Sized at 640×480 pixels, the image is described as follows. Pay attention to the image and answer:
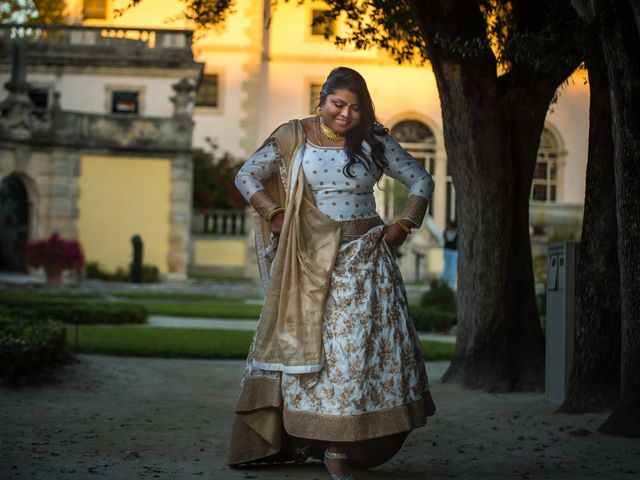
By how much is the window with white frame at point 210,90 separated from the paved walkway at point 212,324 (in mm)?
26086

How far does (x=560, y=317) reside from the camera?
9289mm

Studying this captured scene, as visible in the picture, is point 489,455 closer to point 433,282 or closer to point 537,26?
point 537,26

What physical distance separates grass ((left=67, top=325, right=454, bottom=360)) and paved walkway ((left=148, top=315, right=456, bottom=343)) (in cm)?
72

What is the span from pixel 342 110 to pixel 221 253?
1218 inches

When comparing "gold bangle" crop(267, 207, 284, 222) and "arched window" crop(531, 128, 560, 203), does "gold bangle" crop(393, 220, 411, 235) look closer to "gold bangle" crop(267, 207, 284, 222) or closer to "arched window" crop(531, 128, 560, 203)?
"gold bangle" crop(267, 207, 284, 222)

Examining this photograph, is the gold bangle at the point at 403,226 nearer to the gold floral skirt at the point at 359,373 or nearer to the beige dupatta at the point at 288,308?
the gold floral skirt at the point at 359,373

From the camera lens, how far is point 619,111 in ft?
23.4

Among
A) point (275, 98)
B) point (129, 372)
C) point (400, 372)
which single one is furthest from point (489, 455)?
point (275, 98)

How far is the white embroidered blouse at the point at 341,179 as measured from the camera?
237 inches

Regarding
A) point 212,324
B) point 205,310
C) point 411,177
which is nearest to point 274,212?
point 411,177

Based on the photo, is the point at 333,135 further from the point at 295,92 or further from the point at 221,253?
the point at 295,92

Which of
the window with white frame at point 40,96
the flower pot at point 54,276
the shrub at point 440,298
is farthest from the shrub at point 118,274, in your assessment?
the shrub at point 440,298

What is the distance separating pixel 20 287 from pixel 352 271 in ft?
67.0

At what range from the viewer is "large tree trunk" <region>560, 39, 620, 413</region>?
816 cm
